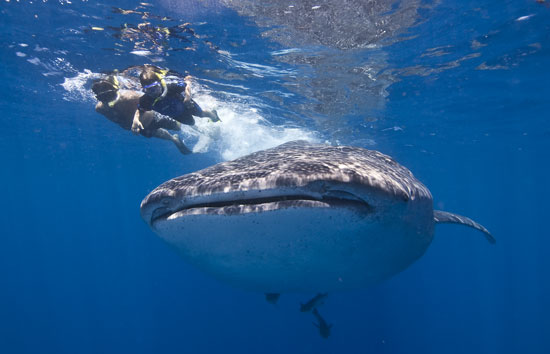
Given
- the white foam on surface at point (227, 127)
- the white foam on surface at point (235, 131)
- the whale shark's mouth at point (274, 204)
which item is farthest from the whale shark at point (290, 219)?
the white foam on surface at point (235, 131)

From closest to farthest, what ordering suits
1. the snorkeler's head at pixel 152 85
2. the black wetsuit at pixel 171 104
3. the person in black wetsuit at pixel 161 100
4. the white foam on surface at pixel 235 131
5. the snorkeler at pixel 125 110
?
the snorkeler's head at pixel 152 85 < the person in black wetsuit at pixel 161 100 < the black wetsuit at pixel 171 104 < the snorkeler at pixel 125 110 < the white foam on surface at pixel 235 131

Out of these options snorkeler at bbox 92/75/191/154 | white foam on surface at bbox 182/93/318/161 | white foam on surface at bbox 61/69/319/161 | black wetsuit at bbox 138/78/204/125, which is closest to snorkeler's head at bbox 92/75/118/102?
snorkeler at bbox 92/75/191/154

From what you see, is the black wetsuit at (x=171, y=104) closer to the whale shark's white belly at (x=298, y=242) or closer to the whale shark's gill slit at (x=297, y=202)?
the whale shark's white belly at (x=298, y=242)

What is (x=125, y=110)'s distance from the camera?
9.92m

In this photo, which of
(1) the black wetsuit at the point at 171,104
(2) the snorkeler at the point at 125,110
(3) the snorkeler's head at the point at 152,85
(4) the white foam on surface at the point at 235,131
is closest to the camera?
(3) the snorkeler's head at the point at 152,85

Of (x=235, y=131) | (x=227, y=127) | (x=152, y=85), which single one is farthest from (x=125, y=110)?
(x=235, y=131)

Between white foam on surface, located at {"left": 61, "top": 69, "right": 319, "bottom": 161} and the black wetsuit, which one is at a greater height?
the black wetsuit

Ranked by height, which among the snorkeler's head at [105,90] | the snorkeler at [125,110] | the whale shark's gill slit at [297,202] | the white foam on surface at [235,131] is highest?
the whale shark's gill slit at [297,202]

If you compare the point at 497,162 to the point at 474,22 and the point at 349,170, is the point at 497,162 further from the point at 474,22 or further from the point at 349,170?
the point at 349,170

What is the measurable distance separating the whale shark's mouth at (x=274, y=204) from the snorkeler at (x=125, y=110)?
6.94 m

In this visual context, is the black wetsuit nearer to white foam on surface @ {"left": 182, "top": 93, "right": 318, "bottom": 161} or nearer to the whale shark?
the whale shark

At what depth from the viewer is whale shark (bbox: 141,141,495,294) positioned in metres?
2.17

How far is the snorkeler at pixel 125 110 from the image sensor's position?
8836 millimetres

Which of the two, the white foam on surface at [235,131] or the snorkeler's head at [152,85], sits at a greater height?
the snorkeler's head at [152,85]
